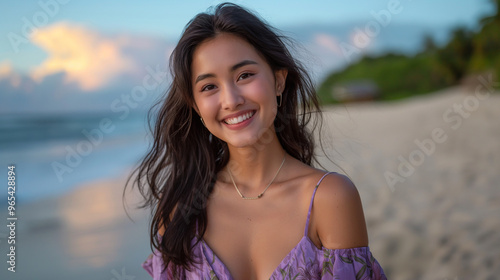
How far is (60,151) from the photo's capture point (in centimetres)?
1241

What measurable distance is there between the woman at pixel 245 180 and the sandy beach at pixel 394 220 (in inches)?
32.2

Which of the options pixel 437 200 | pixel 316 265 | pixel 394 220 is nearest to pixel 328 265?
pixel 316 265

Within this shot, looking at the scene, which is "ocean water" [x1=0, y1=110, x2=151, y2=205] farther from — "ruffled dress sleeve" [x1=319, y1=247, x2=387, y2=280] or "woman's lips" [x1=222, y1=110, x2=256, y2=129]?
"ruffled dress sleeve" [x1=319, y1=247, x2=387, y2=280]

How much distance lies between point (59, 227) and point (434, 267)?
13.6 ft

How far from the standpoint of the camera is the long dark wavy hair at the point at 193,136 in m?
2.14

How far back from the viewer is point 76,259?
498 centimetres

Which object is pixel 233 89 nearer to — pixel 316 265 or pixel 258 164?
pixel 258 164

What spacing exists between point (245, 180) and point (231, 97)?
0.45m

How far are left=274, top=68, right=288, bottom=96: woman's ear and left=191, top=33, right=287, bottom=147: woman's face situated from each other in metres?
0.10

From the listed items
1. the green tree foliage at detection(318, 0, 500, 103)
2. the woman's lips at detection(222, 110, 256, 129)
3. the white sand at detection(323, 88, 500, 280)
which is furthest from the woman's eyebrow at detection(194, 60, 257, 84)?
the green tree foliage at detection(318, 0, 500, 103)

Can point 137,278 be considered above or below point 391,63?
below

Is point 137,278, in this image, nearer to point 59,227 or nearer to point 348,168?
point 59,227

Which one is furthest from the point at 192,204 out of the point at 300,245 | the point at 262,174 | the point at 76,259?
the point at 76,259

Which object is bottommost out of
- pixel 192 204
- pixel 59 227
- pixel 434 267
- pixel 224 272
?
pixel 434 267
